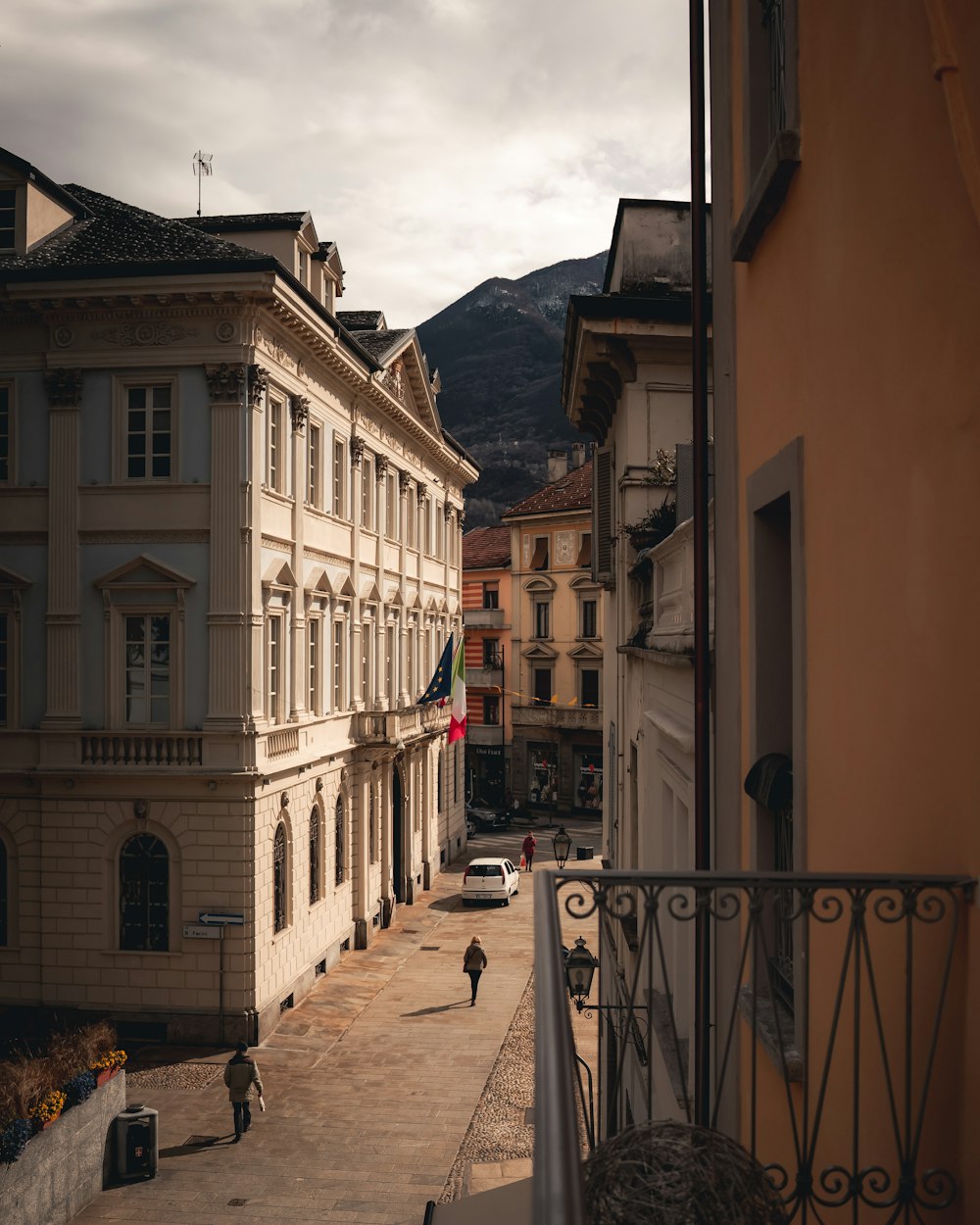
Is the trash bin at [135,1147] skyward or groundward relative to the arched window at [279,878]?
groundward

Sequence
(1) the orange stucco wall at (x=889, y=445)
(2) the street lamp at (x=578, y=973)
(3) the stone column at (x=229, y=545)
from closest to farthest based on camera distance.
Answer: (1) the orange stucco wall at (x=889, y=445), (2) the street lamp at (x=578, y=973), (3) the stone column at (x=229, y=545)

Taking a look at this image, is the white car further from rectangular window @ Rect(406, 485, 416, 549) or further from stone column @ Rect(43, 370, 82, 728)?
stone column @ Rect(43, 370, 82, 728)

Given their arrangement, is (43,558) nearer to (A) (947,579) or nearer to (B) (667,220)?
(B) (667,220)

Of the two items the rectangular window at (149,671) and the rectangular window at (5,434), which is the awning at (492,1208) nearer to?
the rectangular window at (149,671)

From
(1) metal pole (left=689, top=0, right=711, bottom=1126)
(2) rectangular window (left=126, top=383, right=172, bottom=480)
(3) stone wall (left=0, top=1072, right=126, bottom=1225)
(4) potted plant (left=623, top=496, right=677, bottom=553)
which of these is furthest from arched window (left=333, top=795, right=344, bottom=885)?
(1) metal pole (left=689, top=0, right=711, bottom=1126)

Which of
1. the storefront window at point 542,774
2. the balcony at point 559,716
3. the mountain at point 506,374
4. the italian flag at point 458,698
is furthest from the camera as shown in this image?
the mountain at point 506,374

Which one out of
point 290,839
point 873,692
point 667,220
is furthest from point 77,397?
point 873,692

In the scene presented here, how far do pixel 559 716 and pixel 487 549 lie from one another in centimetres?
1210

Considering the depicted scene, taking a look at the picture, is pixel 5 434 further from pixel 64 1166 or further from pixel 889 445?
pixel 889 445

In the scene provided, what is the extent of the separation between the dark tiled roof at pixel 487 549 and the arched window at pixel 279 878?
1483 inches

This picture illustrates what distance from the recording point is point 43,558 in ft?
76.9

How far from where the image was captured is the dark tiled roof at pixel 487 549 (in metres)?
62.8

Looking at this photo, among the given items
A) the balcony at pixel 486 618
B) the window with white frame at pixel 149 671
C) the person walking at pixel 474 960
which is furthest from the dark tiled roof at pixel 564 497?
the window with white frame at pixel 149 671

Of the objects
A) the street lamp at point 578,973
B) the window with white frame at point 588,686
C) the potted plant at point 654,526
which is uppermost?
the potted plant at point 654,526
